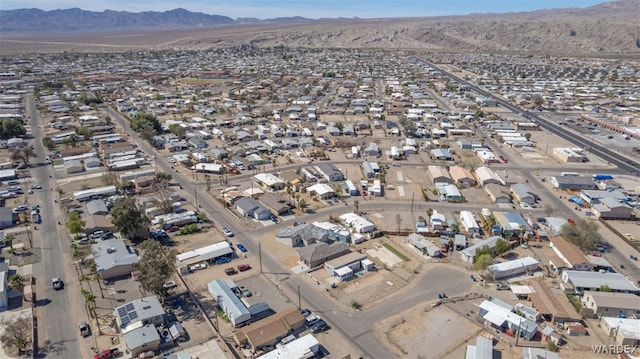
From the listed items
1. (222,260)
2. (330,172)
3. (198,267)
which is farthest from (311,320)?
(330,172)

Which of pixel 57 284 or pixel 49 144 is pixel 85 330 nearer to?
pixel 57 284

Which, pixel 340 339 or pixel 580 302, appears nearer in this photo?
pixel 340 339

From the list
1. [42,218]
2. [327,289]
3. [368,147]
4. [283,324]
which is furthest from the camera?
[368,147]

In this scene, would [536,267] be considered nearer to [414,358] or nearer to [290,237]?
[414,358]

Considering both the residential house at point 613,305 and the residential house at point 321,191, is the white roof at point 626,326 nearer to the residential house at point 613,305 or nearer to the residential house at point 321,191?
the residential house at point 613,305

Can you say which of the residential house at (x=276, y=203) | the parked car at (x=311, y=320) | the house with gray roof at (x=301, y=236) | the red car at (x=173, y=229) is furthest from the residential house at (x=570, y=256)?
the red car at (x=173, y=229)

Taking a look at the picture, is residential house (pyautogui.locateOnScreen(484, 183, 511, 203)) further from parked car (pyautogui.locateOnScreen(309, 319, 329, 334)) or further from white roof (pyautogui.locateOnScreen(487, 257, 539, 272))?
parked car (pyautogui.locateOnScreen(309, 319, 329, 334))

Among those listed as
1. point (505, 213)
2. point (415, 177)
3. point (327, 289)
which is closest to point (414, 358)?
point (327, 289)
